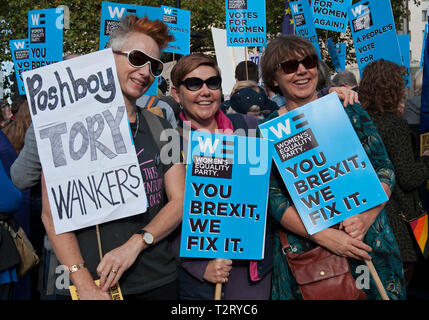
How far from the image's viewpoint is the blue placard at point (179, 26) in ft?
23.6

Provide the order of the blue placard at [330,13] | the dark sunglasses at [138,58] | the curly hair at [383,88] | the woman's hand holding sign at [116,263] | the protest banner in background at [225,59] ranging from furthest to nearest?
1. the protest banner in background at [225,59]
2. the blue placard at [330,13]
3. the curly hair at [383,88]
4. the dark sunglasses at [138,58]
5. the woman's hand holding sign at [116,263]

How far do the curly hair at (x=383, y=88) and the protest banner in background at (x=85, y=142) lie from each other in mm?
2182

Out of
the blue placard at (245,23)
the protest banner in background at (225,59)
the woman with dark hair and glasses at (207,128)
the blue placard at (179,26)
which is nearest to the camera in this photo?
the woman with dark hair and glasses at (207,128)

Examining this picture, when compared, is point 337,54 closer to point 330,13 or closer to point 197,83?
point 330,13

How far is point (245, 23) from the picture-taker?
7770 mm

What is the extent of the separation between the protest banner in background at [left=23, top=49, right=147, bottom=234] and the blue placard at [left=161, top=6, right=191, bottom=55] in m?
4.96

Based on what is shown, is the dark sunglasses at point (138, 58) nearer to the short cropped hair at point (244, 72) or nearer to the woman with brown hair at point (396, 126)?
the woman with brown hair at point (396, 126)

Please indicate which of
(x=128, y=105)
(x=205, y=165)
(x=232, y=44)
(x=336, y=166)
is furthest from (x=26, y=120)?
(x=232, y=44)

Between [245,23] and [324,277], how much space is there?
5924 millimetres

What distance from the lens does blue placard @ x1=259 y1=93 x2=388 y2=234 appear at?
2486 mm

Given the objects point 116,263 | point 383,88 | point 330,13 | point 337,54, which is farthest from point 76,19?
point 116,263

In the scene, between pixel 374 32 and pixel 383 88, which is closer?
pixel 383 88

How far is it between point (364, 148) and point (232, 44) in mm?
5341

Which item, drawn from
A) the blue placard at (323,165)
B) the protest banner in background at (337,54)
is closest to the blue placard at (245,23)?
the protest banner in background at (337,54)
